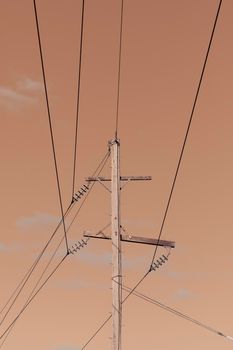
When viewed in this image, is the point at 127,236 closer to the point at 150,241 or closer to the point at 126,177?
the point at 150,241

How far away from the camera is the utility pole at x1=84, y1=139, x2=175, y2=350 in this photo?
541 inches

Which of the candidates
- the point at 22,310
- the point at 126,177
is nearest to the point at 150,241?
the point at 126,177

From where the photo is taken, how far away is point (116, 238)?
1458 cm

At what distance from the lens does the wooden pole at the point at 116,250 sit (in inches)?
538

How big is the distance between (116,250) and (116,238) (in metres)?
0.36

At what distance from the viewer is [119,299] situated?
14.0 m

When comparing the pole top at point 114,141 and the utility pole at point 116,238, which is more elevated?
the pole top at point 114,141

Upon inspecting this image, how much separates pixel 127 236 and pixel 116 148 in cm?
267

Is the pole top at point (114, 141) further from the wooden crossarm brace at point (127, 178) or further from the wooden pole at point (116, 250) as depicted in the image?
the wooden crossarm brace at point (127, 178)

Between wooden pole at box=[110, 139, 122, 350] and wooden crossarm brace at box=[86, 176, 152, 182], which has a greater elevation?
wooden crossarm brace at box=[86, 176, 152, 182]

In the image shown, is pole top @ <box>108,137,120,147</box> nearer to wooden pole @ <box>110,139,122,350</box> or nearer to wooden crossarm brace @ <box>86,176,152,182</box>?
wooden pole @ <box>110,139,122,350</box>

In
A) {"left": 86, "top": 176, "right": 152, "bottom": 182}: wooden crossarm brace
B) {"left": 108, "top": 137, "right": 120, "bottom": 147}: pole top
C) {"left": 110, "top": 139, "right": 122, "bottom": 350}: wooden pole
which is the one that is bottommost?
{"left": 110, "top": 139, "right": 122, "bottom": 350}: wooden pole

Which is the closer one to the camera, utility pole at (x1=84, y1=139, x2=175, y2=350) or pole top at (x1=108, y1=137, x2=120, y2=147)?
utility pole at (x1=84, y1=139, x2=175, y2=350)

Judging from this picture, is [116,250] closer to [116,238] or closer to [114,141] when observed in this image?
[116,238]
